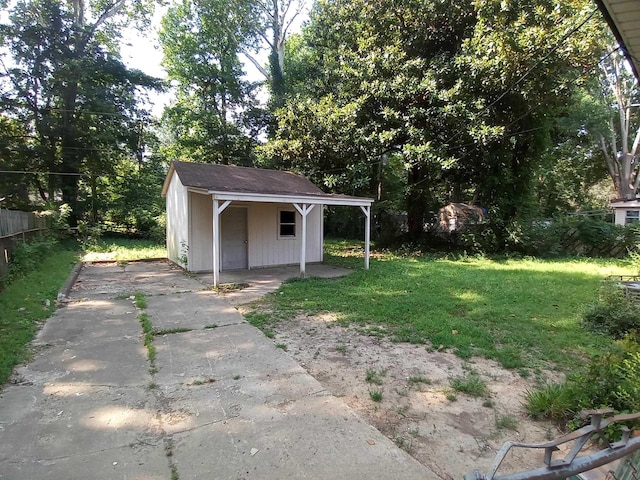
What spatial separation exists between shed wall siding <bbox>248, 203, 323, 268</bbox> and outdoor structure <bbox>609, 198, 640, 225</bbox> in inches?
646

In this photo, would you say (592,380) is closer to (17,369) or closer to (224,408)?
(224,408)

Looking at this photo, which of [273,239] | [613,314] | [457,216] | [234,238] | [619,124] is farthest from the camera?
[619,124]

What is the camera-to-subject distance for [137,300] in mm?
7008

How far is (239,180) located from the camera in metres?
11.1

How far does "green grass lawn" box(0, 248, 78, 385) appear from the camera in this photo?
13.9 ft

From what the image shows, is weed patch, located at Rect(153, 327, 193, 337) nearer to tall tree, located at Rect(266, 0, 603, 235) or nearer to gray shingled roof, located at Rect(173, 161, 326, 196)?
gray shingled roof, located at Rect(173, 161, 326, 196)

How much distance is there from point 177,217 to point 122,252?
539 cm

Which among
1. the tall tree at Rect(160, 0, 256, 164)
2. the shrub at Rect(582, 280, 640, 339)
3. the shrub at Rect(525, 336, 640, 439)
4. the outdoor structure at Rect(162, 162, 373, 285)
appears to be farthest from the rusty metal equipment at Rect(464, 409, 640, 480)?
the tall tree at Rect(160, 0, 256, 164)

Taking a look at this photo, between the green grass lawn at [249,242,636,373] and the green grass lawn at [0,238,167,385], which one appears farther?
the green grass lawn at [249,242,636,373]

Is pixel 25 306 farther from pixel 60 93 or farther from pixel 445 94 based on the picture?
pixel 60 93

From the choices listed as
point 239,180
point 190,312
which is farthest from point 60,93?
point 190,312

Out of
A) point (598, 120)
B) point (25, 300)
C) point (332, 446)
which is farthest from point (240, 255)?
point (598, 120)

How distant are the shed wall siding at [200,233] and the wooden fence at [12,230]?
4.03 meters

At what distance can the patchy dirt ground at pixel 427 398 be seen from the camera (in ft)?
8.70
